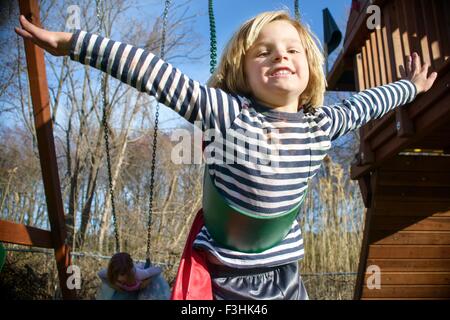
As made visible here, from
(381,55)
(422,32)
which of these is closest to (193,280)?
(422,32)

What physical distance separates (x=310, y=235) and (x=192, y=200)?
1871 mm

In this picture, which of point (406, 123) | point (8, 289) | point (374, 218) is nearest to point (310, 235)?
point (374, 218)

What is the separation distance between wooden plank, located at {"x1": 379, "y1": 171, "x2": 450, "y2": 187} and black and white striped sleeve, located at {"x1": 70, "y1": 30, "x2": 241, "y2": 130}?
254 centimetres

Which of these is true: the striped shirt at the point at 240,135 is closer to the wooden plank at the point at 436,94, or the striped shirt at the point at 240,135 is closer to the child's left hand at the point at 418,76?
the child's left hand at the point at 418,76

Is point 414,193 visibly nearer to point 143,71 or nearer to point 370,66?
point 370,66


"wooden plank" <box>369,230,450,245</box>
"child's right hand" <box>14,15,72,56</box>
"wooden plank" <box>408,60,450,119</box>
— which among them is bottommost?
"wooden plank" <box>369,230,450,245</box>

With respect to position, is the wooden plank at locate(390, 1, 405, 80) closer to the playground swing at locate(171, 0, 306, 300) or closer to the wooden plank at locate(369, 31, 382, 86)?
the wooden plank at locate(369, 31, 382, 86)

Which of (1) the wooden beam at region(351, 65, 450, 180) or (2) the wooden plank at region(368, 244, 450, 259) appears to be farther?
(2) the wooden plank at region(368, 244, 450, 259)

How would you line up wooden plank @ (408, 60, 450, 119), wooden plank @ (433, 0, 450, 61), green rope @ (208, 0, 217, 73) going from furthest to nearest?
wooden plank @ (433, 0, 450, 61)
wooden plank @ (408, 60, 450, 119)
green rope @ (208, 0, 217, 73)

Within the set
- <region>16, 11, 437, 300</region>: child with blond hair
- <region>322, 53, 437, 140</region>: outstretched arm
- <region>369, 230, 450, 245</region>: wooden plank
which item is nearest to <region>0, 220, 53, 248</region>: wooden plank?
<region>16, 11, 437, 300</region>: child with blond hair

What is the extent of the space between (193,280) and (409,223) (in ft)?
9.23

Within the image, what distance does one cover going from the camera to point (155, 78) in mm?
918

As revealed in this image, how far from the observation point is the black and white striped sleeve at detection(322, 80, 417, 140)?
3.71 ft

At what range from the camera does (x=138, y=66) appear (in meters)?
0.91
